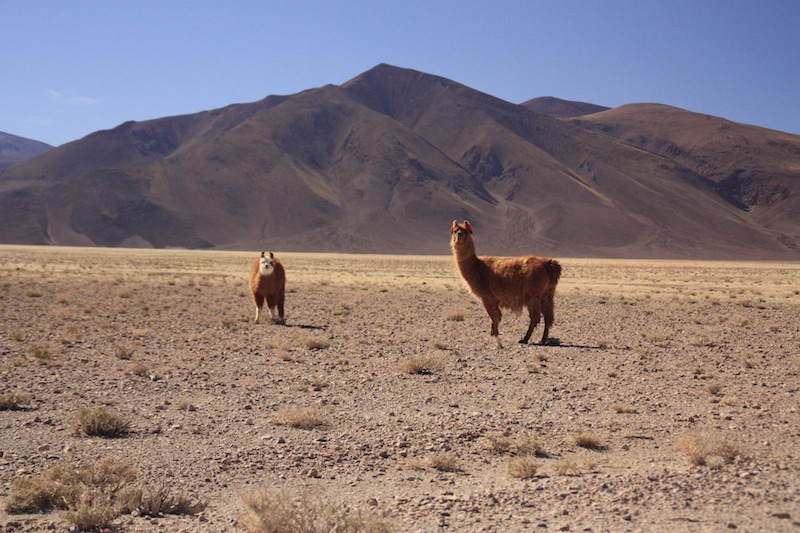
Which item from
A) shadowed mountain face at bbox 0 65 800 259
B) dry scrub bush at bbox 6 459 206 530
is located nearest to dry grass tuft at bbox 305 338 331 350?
dry scrub bush at bbox 6 459 206 530

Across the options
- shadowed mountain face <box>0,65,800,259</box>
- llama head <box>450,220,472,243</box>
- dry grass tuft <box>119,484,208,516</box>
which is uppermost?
shadowed mountain face <box>0,65,800,259</box>

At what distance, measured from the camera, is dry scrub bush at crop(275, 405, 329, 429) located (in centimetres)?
858

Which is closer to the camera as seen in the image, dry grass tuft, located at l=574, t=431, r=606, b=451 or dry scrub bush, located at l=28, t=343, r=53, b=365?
dry grass tuft, located at l=574, t=431, r=606, b=451

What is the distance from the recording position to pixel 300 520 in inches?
195

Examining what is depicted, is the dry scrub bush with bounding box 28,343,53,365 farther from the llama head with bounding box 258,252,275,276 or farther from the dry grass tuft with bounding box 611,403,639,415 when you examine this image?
the dry grass tuft with bounding box 611,403,639,415

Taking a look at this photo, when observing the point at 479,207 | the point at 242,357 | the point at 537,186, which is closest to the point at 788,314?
the point at 242,357

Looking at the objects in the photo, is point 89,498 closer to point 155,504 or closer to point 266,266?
point 155,504

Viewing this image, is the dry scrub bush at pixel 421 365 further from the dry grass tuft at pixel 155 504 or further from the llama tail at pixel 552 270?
the dry grass tuft at pixel 155 504

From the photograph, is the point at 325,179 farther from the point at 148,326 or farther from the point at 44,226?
the point at 148,326

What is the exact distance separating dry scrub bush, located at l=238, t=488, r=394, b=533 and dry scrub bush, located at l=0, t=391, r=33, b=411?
548 cm

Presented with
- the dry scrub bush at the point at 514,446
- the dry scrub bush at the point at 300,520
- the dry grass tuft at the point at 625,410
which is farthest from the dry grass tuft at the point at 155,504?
the dry grass tuft at the point at 625,410

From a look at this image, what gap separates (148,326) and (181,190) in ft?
461

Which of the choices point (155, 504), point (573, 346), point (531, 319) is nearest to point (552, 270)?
point (531, 319)

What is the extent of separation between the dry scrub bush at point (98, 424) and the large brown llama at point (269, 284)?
1053 cm
